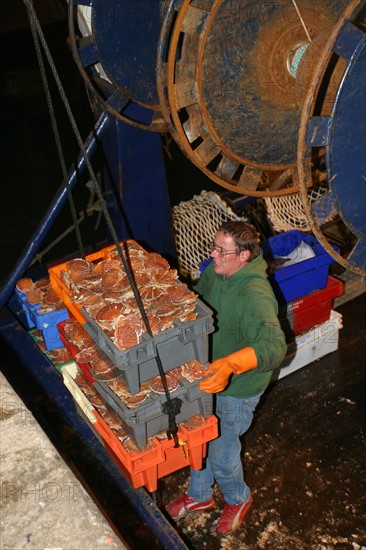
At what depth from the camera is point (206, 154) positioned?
4785mm

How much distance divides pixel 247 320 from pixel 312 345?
227 centimetres

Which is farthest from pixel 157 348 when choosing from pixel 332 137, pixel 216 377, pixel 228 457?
pixel 332 137

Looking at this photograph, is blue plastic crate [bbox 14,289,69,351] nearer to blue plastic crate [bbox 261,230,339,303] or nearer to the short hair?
the short hair

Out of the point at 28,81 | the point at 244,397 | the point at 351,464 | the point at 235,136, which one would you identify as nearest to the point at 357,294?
the point at 351,464

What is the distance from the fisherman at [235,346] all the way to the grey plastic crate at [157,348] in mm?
225

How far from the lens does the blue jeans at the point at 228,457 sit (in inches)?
159

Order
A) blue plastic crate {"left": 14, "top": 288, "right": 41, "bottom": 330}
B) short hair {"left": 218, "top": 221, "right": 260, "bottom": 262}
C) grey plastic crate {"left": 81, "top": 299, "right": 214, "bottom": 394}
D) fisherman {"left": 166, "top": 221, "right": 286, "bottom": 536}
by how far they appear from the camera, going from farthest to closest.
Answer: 1. blue plastic crate {"left": 14, "top": 288, "right": 41, "bottom": 330}
2. short hair {"left": 218, "top": 221, "right": 260, "bottom": 262}
3. fisherman {"left": 166, "top": 221, "right": 286, "bottom": 536}
4. grey plastic crate {"left": 81, "top": 299, "right": 214, "bottom": 394}

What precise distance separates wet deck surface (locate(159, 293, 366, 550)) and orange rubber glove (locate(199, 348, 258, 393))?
161cm

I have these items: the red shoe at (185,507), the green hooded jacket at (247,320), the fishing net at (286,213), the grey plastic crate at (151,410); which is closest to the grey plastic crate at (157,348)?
the grey plastic crate at (151,410)

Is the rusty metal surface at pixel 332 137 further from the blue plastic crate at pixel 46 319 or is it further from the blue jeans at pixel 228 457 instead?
the blue plastic crate at pixel 46 319

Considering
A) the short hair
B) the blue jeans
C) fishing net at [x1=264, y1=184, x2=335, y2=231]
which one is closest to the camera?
the short hair

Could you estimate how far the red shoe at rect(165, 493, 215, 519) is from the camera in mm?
4578

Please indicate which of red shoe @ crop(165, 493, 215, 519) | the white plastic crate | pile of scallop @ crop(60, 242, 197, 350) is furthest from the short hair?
the white plastic crate

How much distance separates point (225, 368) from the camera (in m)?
3.43
